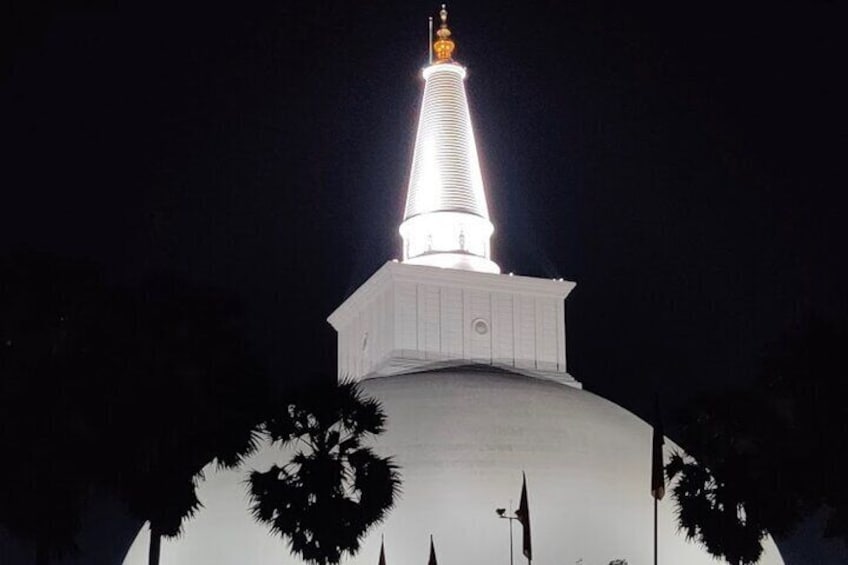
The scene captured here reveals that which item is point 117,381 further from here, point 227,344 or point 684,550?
point 684,550

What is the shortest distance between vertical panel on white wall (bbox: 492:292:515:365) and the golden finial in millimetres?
10271

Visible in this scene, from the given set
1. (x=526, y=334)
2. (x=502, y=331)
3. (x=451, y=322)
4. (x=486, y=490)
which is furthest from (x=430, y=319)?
(x=486, y=490)

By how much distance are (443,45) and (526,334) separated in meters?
12.5

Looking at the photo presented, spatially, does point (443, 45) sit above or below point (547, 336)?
above

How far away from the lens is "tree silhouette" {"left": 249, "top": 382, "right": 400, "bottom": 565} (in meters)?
34.5

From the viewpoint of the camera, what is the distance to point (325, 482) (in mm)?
34875

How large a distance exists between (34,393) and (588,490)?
17.3 m

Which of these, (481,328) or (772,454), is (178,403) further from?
(481,328)

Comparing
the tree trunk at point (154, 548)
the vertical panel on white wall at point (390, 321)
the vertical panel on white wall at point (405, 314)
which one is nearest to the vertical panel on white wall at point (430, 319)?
the vertical panel on white wall at point (405, 314)

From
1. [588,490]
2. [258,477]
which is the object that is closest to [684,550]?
[588,490]

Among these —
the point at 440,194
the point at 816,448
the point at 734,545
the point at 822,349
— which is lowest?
the point at 734,545

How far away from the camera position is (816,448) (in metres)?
39.7

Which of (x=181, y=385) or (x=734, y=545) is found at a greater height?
(x=181, y=385)

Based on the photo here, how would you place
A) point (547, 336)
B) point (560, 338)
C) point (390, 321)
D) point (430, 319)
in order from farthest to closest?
point (560, 338) → point (547, 336) → point (390, 321) → point (430, 319)
